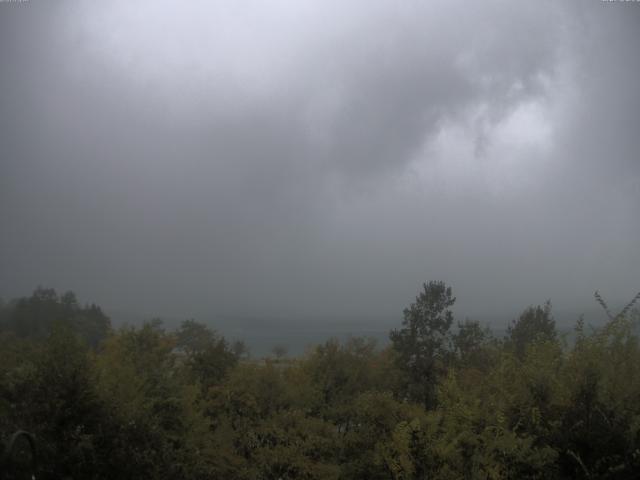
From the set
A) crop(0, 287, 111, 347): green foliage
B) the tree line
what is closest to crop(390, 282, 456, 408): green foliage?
the tree line

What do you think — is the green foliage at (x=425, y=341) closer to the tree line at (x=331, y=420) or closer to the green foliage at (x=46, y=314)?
the tree line at (x=331, y=420)

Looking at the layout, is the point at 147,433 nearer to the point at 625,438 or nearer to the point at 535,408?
the point at 535,408

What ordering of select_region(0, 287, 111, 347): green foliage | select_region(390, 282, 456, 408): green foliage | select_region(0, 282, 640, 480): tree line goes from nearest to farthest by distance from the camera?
select_region(0, 282, 640, 480): tree line → select_region(390, 282, 456, 408): green foliage → select_region(0, 287, 111, 347): green foliage

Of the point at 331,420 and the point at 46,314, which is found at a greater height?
the point at 46,314

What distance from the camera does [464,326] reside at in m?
52.8

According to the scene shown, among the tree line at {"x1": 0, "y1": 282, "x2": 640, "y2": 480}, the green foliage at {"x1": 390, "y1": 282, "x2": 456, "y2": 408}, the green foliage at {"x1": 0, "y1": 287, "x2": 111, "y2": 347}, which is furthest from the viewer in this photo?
the green foliage at {"x1": 0, "y1": 287, "x2": 111, "y2": 347}

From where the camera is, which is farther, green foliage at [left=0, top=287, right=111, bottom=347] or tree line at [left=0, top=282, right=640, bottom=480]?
green foliage at [left=0, top=287, right=111, bottom=347]

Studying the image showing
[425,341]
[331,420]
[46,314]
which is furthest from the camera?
[46,314]

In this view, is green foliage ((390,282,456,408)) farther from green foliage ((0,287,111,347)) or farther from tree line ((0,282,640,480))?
green foliage ((0,287,111,347))

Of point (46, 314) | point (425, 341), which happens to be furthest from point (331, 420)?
point (46, 314)

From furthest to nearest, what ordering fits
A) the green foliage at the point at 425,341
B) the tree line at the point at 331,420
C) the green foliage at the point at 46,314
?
1. the green foliage at the point at 46,314
2. the green foliage at the point at 425,341
3. the tree line at the point at 331,420

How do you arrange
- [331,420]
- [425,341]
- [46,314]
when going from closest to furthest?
1. [331,420]
2. [425,341]
3. [46,314]

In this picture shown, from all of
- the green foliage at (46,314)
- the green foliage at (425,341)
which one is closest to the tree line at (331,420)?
the green foliage at (425,341)

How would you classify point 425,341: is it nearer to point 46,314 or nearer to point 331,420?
point 331,420
